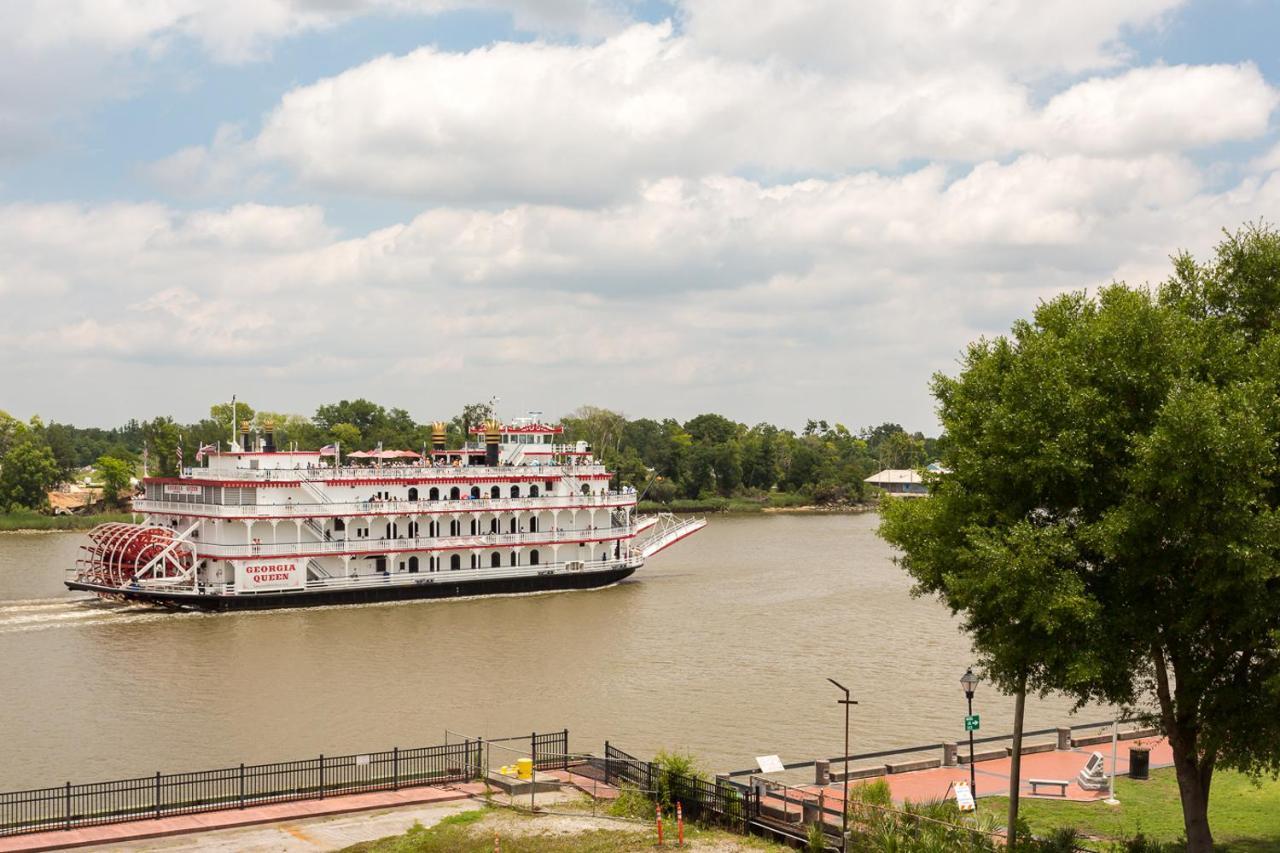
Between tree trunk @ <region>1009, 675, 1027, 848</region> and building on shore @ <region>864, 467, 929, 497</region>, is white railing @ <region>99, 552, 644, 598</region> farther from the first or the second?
building on shore @ <region>864, 467, 929, 497</region>

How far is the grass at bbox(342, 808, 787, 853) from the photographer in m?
19.5

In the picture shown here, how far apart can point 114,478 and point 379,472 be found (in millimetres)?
57463

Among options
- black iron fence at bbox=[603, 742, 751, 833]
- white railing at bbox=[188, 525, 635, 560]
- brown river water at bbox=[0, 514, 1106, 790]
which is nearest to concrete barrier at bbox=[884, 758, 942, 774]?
brown river water at bbox=[0, 514, 1106, 790]

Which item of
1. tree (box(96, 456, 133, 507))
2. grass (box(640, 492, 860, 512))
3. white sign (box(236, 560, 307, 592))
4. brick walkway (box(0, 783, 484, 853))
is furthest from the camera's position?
→ grass (box(640, 492, 860, 512))

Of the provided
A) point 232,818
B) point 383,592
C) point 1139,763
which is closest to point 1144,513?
point 1139,763

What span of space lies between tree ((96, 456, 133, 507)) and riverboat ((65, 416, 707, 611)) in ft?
167

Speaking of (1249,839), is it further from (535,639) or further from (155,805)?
(535,639)

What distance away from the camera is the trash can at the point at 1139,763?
79.2 feet

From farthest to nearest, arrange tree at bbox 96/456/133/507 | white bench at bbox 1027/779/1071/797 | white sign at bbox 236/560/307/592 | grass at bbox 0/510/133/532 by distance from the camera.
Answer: tree at bbox 96/456/133/507, grass at bbox 0/510/133/532, white sign at bbox 236/560/307/592, white bench at bbox 1027/779/1071/797

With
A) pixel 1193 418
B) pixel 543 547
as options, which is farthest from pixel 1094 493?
pixel 543 547

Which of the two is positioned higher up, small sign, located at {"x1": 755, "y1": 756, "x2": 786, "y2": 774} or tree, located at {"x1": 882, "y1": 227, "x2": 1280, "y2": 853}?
tree, located at {"x1": 882, "y1": 227, "x2": 1280, "y2": 853}

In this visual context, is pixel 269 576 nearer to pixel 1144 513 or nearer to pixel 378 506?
pixel 378 506

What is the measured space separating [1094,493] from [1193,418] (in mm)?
2482

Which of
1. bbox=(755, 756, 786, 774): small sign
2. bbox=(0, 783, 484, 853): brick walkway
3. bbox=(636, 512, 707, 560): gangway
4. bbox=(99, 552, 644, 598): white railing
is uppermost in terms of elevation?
bbox=(636, 512, 707, 560): gangway
